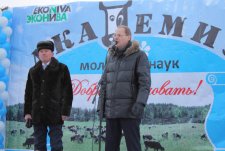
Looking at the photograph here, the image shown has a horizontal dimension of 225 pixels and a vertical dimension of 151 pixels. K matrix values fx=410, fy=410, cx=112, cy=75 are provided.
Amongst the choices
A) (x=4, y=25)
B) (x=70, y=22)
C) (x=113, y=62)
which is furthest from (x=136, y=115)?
(x=4, y=25)

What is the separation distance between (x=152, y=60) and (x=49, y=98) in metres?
1.46

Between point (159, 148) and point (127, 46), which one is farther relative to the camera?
point (159, 148)

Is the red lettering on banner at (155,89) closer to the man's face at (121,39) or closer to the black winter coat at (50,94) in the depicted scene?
the black winter coat at (50,94)

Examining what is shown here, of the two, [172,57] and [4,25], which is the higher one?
[4,25]

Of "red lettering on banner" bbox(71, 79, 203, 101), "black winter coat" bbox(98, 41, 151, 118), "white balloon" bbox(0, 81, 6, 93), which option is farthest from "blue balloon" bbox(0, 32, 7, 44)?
"black winter coat" bbox(98, 41, 151, 118)

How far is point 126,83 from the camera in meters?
3.45

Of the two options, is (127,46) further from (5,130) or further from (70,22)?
(5,130)

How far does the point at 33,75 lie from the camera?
3.91 meters

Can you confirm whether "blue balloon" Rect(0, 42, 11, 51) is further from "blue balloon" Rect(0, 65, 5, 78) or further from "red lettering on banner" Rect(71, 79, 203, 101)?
"red lettering on banner" Rect(71, 79, 203, 101)

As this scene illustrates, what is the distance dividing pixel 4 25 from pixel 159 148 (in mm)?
2465

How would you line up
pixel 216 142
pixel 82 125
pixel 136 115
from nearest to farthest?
pixel 136 115, pixel 216 142, pixel 82 125

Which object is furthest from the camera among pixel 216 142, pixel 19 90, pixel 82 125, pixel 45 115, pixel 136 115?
pixel 19 90

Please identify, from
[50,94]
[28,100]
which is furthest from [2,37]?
[50,94]

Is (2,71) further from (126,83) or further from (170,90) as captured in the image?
(126,83)
